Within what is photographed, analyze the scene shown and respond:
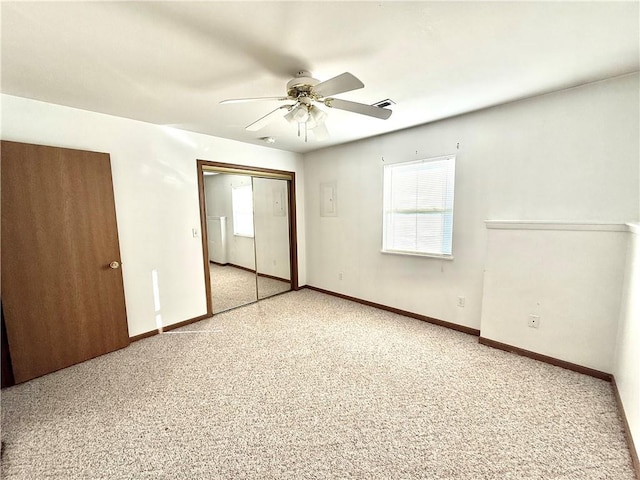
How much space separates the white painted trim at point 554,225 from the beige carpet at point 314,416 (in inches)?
47.6

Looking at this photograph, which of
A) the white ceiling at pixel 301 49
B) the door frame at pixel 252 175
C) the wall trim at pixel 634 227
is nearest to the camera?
the white ceiling at pixel 301 49

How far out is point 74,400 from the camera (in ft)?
6.41

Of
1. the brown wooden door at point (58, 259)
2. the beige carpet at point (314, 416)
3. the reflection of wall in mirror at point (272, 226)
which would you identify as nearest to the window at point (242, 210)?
the reflection of wall in mirror at point (272, 226)

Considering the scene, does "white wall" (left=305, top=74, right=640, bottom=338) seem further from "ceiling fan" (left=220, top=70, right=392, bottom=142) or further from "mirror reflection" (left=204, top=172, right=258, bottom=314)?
"mirror reflection" (left=204, top=172, right=258, bottom=314)

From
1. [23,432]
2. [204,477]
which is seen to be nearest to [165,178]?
[23,432]

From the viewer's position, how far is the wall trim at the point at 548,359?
2095mm

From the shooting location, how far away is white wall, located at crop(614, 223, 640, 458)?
1516 millimetres

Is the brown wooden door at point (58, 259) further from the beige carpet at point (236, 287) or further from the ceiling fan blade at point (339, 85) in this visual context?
the ceiling fan blade at point (339, 85)

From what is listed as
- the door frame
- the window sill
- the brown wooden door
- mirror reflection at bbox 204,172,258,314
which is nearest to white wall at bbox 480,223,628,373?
the window sill

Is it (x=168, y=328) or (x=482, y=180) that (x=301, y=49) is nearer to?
(x=482, y=180)

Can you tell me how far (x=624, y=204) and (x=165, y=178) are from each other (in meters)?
4.32

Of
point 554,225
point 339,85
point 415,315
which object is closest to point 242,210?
point 415,315

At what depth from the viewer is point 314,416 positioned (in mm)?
1752

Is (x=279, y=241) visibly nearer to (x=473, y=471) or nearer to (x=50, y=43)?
(x=50, y=43)
